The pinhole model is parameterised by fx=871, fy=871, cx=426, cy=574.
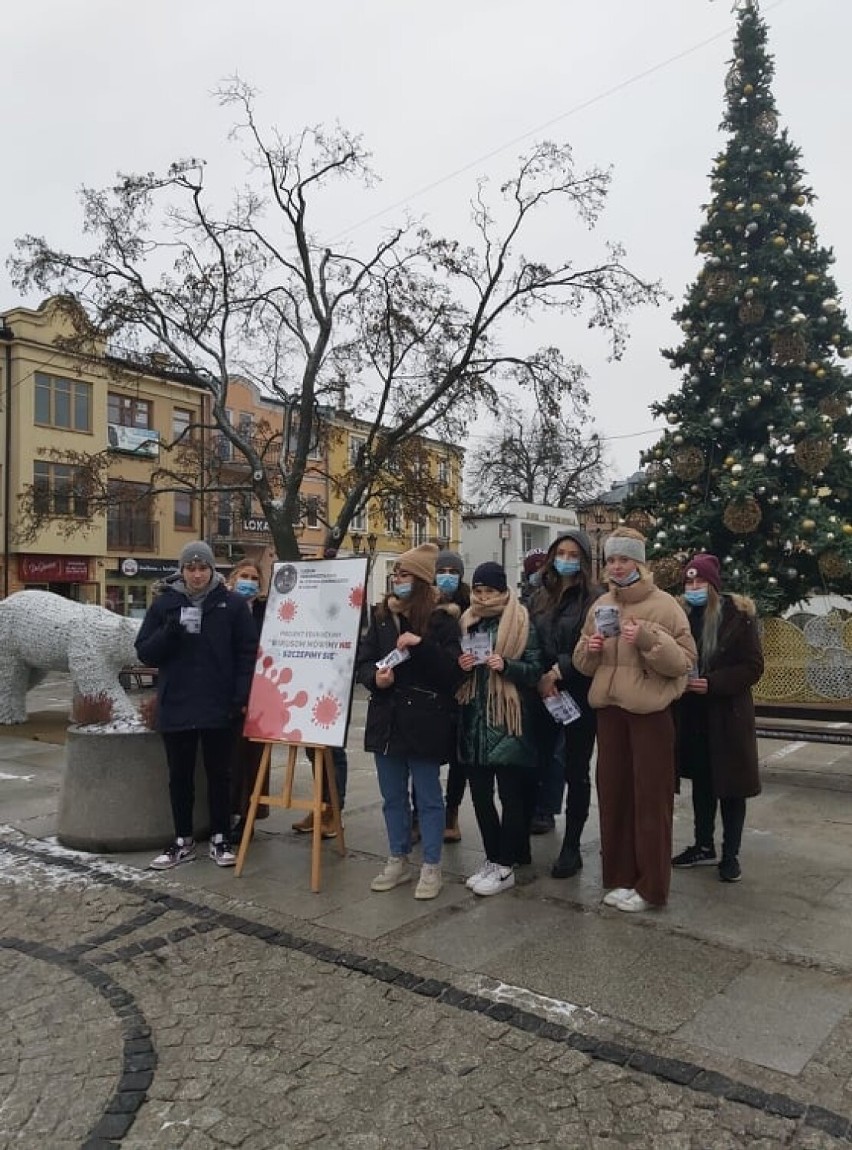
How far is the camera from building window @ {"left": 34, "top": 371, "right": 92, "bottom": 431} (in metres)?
31.4

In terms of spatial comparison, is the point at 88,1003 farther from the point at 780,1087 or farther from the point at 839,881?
the point at 839,881

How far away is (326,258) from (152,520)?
18371mm

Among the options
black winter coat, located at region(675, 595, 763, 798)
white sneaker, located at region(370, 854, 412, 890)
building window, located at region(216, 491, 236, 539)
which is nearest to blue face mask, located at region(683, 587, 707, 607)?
black winter coat, located at region(675, 595, 763, 798)

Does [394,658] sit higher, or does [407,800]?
[394,658]

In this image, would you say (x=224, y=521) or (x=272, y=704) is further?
(x=224, y=521)

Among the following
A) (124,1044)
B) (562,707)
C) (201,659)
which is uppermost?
(201,659)

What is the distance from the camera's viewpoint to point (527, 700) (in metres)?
4.60

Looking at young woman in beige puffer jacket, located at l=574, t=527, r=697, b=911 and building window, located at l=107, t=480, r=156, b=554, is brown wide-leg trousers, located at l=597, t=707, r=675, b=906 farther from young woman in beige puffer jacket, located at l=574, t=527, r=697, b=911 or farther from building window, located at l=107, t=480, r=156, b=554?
building window, located at l=107, t=480, r=156, b=554

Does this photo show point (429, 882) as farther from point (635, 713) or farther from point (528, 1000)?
point (635, 713)

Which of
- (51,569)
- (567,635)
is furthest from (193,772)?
(51,569)

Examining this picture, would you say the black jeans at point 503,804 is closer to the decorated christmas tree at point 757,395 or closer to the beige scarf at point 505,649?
the beige scarf at point 505,649

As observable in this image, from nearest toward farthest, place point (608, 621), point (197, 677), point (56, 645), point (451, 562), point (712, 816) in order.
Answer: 1. point (608, 621)
2. point (712, 816)
3. point (197, 677)
4. point (451, 562)
5. point (56, 645)

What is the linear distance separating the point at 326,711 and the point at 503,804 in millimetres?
1099

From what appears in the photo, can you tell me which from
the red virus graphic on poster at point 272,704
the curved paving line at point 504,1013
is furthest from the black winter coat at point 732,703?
the red virus graphic on poster at point 272,704
